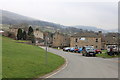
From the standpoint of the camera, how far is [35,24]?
616 ft

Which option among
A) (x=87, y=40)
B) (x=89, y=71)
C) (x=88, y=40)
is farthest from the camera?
(x=87, y=40)

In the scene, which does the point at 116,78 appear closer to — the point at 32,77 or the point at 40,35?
the point at 32,77

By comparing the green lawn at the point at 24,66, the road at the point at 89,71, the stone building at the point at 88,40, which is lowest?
the road at the point at 89,71

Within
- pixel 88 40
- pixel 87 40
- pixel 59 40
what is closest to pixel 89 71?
pixel 88 40

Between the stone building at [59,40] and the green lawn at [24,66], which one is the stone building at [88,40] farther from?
the green lawn at [24,66]

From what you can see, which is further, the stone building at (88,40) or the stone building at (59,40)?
the stone building at (59,40)

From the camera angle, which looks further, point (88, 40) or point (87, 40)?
point (87, 40)

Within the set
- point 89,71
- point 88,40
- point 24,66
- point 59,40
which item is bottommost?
point 89,71

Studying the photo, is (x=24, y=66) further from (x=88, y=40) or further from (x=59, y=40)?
(x=59, y=40)

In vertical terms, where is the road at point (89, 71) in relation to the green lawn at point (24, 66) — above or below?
below

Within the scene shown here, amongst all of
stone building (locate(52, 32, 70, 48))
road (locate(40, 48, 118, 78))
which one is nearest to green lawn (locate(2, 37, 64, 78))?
road (locate(40, 48, 118, 78))

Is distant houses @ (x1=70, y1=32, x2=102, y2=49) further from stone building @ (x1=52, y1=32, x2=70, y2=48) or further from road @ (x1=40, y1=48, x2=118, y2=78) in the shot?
road @ (x1=40, y1=48, x2=118, y2=78)

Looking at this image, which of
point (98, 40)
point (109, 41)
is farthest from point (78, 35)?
point (109, 41)

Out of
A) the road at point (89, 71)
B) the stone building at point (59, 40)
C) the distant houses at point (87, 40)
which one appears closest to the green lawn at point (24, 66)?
the road at point (89, 71)
